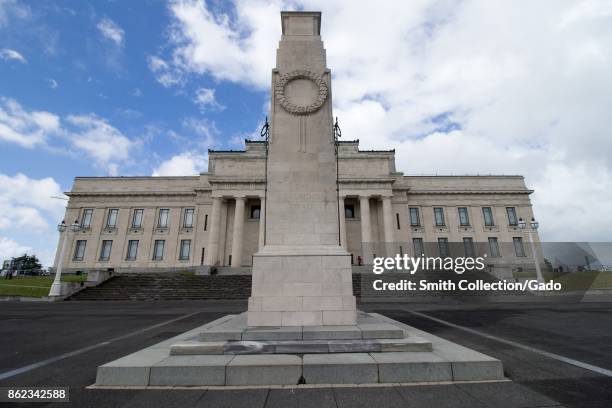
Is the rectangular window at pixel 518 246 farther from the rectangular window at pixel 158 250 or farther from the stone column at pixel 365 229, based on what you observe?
the rectangular window at pixel 158 250

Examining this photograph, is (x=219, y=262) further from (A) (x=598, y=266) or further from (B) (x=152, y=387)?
(A) (x=598, y=266)

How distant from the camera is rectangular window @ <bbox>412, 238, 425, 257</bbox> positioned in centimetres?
4928

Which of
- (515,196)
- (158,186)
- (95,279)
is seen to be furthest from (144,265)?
(515,196)

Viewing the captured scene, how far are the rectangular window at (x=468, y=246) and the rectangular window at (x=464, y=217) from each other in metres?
2.48

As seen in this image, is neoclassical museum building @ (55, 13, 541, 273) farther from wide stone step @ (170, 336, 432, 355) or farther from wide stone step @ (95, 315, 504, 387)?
wide stone step @ (95, 315, 504, 387)

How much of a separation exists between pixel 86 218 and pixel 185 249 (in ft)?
61.1

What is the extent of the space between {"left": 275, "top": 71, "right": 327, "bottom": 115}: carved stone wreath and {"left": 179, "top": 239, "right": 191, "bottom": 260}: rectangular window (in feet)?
150

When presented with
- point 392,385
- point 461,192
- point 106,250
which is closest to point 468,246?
point 461,192

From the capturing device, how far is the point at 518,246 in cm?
5084

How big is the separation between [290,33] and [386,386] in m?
11.1

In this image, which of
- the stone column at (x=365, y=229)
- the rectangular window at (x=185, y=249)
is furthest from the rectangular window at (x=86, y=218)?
the stone column at (x=365, y=229)

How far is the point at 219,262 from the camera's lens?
1793 inches

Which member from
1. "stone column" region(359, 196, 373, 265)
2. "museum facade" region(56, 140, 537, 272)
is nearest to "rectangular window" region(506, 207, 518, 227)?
"museum facade" region(56, 140, 537, 272)

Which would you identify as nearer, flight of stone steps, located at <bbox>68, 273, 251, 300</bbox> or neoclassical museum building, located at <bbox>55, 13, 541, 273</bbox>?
flight of stone steps, located at <bbox>68, 273, 251, 300</bbox>
